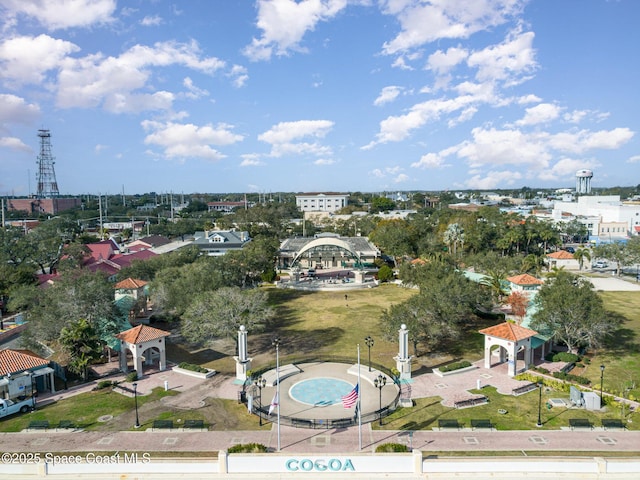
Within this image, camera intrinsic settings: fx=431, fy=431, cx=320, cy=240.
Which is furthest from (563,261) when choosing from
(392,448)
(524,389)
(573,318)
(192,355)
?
(392,448)

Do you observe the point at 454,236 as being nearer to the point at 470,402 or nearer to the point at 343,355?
the point at 343,355

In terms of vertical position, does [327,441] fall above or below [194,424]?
below

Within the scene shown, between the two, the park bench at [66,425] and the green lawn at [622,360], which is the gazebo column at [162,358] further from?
the green lawn at [622,360]

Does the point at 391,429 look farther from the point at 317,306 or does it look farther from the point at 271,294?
the point at 271,294

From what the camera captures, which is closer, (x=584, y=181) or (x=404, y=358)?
(x=404, y=358)

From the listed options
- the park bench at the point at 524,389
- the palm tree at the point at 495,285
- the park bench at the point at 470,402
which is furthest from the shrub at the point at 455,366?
the palm tree at the point at 495,285

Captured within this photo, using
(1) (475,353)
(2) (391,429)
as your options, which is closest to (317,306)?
(1) (475,353)
